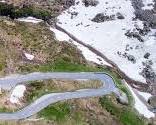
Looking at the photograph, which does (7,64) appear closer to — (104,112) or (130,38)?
(104,112)

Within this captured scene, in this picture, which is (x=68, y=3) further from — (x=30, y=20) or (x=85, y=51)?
(x=85, y=51)

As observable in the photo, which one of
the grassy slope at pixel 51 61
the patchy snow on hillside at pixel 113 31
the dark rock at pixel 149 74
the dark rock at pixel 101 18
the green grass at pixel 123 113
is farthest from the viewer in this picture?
the dark rock at pixel 101 18

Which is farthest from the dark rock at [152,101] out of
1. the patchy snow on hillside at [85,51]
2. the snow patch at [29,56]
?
the snow patch at [29,56]

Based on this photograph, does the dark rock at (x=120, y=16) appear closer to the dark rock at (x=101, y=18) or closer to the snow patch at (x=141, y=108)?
the dark rock at (x=101, y=18)

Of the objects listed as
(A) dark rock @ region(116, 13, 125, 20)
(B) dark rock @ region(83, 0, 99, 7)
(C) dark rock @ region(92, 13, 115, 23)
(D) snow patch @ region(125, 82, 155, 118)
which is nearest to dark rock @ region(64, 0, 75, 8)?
(B) dark rock @ region(83, 0, 99, 7)

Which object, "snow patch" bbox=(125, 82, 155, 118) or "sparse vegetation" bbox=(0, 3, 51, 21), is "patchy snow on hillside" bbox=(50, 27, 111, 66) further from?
"snow patch" bbox=(125, 82, 155, 118)
